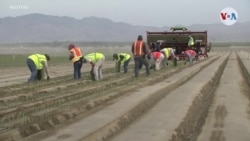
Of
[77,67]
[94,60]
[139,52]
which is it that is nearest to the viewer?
[94,60]

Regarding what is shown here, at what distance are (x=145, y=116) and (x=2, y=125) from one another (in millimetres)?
2635

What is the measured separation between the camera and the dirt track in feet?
23.4

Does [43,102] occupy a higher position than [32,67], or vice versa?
[32,67]

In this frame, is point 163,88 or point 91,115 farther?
point 163,88

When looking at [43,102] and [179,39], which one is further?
[179,39]

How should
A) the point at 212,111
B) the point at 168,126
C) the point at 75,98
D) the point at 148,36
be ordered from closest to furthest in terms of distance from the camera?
the point at 168,126 → the point at 212,111 → the point at 75,98 → the point at 148,36

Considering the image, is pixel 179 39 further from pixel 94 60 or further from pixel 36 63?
pixel 36 63

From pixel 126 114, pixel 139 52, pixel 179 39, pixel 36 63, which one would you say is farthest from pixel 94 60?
pixel 179 39

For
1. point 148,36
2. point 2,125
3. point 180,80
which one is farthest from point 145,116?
point 148,36

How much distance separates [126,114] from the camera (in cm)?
888

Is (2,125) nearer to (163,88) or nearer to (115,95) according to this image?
(115,95)

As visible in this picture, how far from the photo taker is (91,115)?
879 cm

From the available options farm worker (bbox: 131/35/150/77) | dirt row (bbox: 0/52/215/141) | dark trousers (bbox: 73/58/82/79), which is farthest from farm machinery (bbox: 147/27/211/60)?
dirt row (bbox: 0/52/215/141)

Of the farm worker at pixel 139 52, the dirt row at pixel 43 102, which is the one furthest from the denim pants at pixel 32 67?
the farm worker at pixel 139 52
